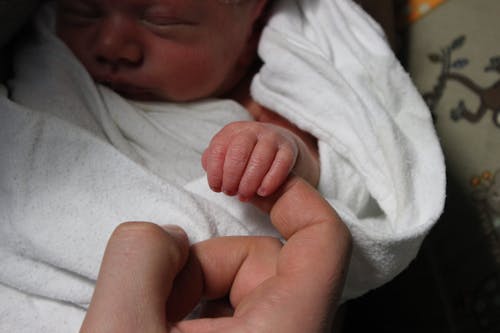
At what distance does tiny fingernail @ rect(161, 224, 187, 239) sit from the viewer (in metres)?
0.57

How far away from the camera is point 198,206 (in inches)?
25.3

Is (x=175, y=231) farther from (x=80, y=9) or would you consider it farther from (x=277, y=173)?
(x=80, y=9)

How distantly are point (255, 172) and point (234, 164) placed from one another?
24 mm

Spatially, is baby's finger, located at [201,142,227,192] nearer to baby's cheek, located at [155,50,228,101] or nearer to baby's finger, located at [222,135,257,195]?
baby's finger, located at [222,135,257,195]

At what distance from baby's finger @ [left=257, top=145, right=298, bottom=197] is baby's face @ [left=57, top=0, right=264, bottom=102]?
0.24 m

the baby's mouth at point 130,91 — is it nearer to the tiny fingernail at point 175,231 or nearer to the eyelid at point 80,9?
the eyelid at point 80,9

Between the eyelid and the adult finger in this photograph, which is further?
the eyelid

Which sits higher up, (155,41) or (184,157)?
(155,41)

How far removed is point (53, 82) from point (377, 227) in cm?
46

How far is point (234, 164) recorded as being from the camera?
0.60m

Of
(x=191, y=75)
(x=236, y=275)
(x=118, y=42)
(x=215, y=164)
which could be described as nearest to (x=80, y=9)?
(x=118, y=42)

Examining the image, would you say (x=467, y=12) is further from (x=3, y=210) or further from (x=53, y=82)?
(x=3, y=210)

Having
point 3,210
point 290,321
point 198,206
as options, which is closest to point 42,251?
point 3,210

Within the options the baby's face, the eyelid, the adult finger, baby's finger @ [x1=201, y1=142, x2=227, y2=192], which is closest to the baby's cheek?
the baby's face
